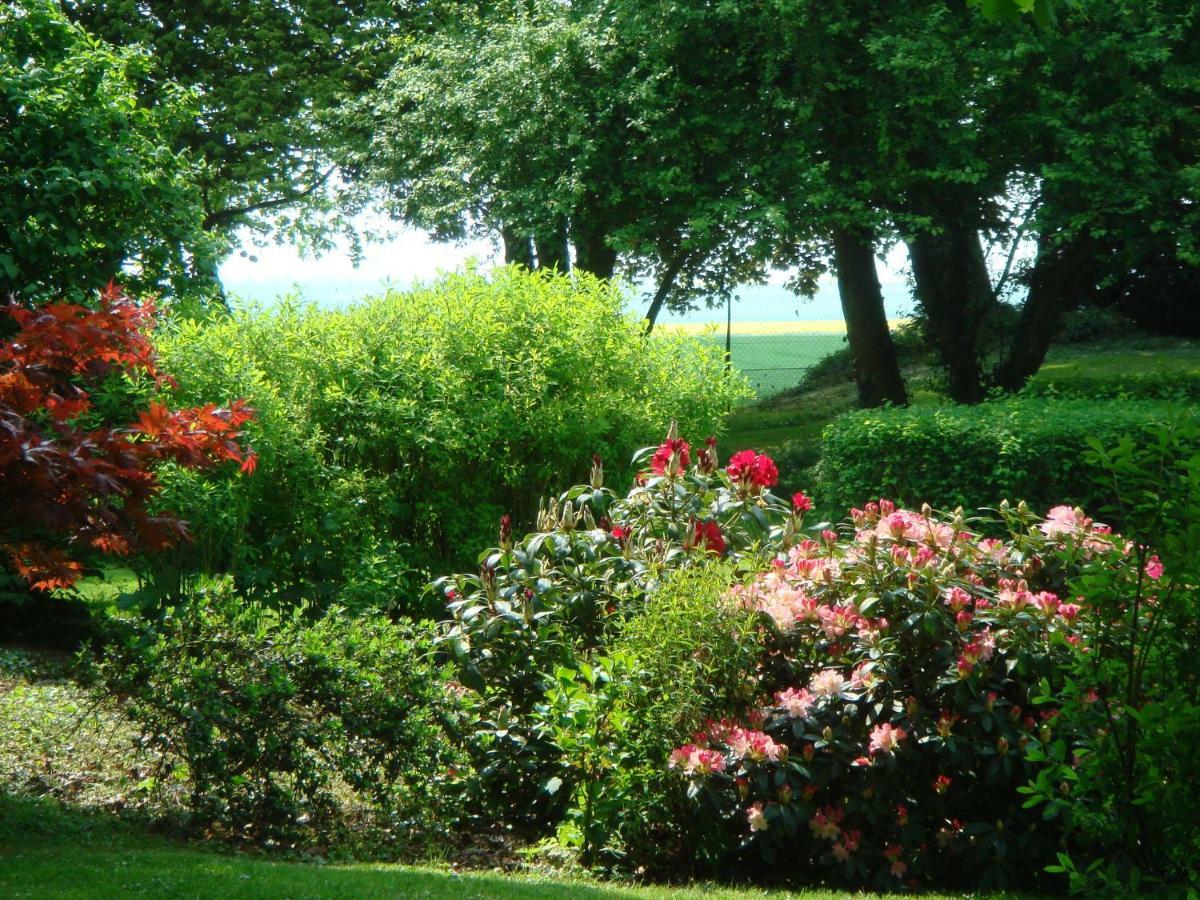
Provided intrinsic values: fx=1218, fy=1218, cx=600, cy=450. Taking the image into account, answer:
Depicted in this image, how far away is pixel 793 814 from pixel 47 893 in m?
2.51

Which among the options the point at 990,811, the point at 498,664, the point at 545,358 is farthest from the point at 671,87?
the point at 990,811

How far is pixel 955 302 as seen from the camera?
15.7 meters

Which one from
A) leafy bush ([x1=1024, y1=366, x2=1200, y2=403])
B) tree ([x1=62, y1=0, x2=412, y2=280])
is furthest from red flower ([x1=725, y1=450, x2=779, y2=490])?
tree ([x1=62, y1=0, x2=412, y2=280])

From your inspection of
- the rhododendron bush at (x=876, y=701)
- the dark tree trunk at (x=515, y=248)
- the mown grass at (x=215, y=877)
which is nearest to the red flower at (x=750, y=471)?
the rhododendron bush at (x=876, y=701)

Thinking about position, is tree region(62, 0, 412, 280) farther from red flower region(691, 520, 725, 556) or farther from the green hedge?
red flower region(691, 520, 725, 556)

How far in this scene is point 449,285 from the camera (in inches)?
338

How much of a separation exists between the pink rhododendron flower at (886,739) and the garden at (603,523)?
0.02m

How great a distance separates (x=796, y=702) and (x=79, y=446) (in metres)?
2.82

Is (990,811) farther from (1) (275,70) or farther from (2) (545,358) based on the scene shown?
(1) (275,70)

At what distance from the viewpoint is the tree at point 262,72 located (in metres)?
18.5

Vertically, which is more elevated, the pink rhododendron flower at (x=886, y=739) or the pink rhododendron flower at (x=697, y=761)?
the pink rhododendron flower at (x=886, y=739)

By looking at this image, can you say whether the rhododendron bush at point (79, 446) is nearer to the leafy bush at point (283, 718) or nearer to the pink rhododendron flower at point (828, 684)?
the leafy bush at point (283, 718)

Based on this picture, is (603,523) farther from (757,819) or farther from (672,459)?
(757,819)

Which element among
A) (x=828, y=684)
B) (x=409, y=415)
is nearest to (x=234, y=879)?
(x=828, y=684)
